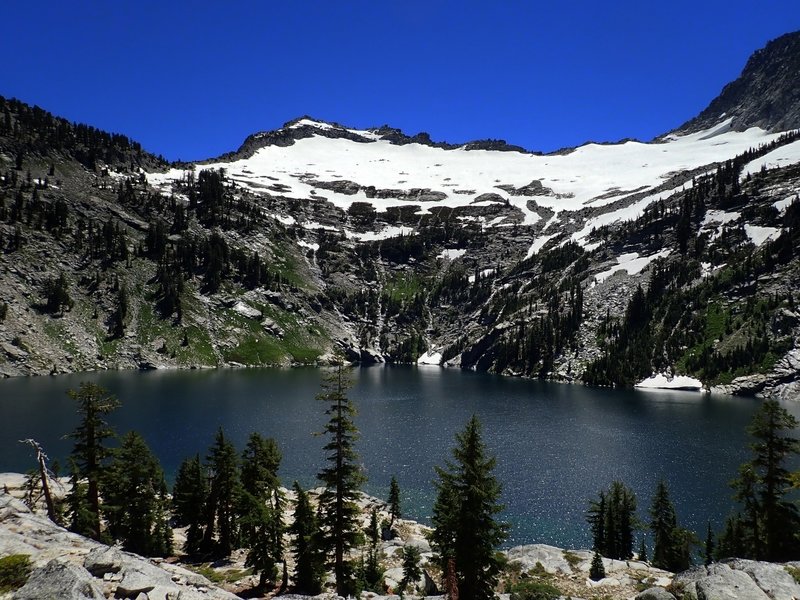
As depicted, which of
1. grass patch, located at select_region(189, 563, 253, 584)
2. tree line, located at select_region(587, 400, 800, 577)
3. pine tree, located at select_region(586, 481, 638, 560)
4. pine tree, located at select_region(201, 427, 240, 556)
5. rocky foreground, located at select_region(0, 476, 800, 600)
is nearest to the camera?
rocky foreground, located at select_region(0, 476, 800, 600)

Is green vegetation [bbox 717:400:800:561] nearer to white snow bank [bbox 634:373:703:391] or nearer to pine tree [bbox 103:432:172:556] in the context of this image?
pine tree [bbox 103:432:172:556]

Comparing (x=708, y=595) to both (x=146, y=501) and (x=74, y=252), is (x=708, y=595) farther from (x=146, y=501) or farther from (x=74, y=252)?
A: (x=74, y=252)

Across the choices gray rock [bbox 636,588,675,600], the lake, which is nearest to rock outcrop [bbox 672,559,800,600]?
gray rock [bbox 636,588,675,600]

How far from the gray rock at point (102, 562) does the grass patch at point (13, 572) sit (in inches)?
83.8

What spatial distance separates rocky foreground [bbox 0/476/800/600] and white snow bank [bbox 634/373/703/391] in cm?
14354

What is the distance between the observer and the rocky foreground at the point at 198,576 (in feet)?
43.5

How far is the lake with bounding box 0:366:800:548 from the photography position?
209 ft

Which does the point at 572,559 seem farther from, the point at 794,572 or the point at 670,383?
the point at 670,383

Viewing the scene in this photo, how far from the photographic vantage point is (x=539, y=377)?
649ft

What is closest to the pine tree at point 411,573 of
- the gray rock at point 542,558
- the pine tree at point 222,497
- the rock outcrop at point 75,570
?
the gray rock at point 542,558

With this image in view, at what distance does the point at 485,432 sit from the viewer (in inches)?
3809

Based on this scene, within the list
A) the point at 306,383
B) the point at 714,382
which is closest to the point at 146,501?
the point at 306,383

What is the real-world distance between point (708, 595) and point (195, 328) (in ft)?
664

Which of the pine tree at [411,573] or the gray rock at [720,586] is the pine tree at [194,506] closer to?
the pine tree at [411,573]
